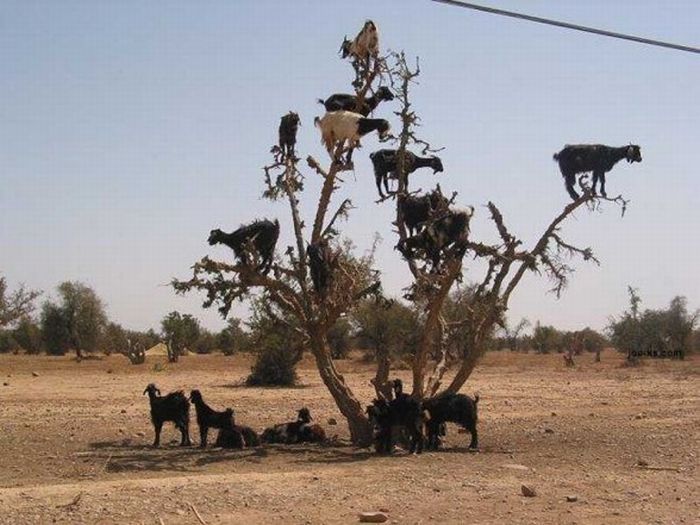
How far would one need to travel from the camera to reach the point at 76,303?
53.9 meters

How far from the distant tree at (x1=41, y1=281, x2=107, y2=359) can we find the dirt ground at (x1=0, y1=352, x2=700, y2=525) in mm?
33179

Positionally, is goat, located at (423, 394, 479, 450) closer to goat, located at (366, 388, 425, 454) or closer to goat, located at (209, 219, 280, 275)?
goat, located at (366, 388, 425, 454)

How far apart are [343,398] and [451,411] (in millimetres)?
1778

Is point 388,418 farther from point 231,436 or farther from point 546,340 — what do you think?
point 546,340

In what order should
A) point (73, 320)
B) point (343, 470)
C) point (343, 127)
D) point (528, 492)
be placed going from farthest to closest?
point (73, 320)
point (343, 127)
point (343, 470)
point (528, 492)

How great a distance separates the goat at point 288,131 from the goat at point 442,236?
7.96 feet

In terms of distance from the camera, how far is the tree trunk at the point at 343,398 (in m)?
13.9

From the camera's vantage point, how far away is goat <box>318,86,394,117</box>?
13.9 metres

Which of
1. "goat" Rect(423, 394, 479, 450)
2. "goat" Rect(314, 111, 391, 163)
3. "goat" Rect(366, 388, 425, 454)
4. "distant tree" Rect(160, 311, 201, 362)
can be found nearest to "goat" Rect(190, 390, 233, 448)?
"goat" Rect(366, 388, 425, 454)

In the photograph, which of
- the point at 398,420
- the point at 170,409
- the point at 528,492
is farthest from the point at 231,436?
the point at 528,492

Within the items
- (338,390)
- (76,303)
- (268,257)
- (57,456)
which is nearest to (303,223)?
(268,257)

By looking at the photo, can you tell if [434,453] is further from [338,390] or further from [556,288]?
[556,288]

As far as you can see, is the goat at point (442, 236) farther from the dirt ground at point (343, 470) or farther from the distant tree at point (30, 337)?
the distant tree at point (30, 337)

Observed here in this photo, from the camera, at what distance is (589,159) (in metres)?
14.4
